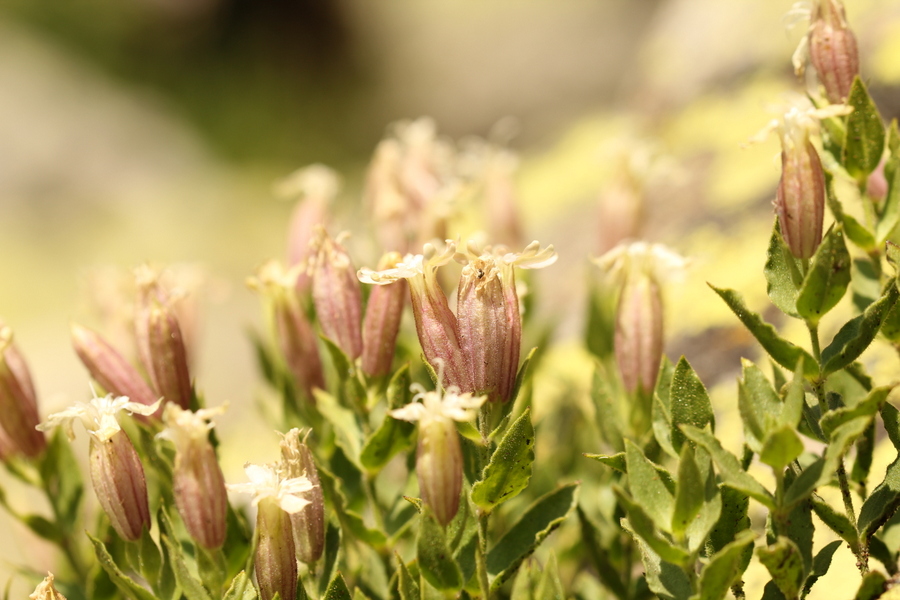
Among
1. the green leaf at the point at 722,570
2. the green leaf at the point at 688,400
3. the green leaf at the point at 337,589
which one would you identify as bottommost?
the green leaf at the point at 722,570

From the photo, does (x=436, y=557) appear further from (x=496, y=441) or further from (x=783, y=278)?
(x=783, y=278)

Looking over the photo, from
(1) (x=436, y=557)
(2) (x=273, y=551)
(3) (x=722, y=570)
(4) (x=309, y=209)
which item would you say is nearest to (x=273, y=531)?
(2) (x=273, y=551)

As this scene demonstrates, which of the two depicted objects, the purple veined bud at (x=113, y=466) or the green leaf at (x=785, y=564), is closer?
the green leaf at (x=785, y=564)

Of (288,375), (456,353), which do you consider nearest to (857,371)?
(456,353)

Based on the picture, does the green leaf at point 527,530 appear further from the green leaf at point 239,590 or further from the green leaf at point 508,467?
the green leaf at point 239,590

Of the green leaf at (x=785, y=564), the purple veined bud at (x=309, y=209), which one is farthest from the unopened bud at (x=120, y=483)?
the green leaf at (x=785, y=564)

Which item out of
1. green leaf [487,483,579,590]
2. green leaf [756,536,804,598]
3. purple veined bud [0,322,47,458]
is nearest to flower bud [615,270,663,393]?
green leaf [487,483,579,590]

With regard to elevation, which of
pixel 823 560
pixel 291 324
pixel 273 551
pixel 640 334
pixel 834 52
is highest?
pixel 834 52

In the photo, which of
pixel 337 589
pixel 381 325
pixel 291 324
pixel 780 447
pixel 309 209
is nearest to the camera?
→ pixel 780 447
